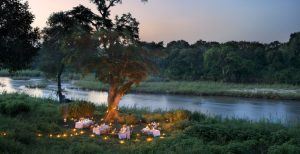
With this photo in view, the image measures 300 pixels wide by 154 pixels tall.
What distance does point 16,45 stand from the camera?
523 inches

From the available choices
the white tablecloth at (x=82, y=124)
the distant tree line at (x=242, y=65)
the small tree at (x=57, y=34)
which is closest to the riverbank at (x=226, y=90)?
the distant tree line at (x=242, y=65)

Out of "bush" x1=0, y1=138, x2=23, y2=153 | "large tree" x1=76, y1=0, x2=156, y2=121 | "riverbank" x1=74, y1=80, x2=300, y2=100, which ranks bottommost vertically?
"riverbank" x1=74, y1=80, x2=300, y2=100

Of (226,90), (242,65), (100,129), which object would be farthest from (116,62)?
(242,65)

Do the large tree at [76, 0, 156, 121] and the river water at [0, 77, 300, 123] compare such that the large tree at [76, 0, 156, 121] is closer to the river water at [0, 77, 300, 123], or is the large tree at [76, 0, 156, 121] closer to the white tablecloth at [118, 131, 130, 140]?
the white tablecloth at [118, 131, 130, 140]

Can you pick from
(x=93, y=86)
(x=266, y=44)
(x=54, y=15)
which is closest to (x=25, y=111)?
(x=54, y=15)

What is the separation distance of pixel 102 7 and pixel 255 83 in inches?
1707

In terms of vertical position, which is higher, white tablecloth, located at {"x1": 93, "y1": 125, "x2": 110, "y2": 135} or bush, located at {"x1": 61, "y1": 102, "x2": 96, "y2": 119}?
bush, located at {"x1": 61, "y1": 102, "x2": 96, "y2": 119}

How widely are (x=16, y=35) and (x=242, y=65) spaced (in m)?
51.8

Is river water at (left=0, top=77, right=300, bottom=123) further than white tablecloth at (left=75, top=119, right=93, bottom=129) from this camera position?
Yes

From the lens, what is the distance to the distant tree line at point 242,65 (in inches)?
2432

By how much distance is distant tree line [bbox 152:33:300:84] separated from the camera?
61.8 m

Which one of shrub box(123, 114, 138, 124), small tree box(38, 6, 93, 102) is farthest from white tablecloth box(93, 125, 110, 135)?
small tree box(38, 6, 93, 102)

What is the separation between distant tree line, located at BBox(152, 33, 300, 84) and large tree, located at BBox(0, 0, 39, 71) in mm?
47594

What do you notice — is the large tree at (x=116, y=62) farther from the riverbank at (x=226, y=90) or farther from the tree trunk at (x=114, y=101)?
the riverbank at (x=226, y=90)
